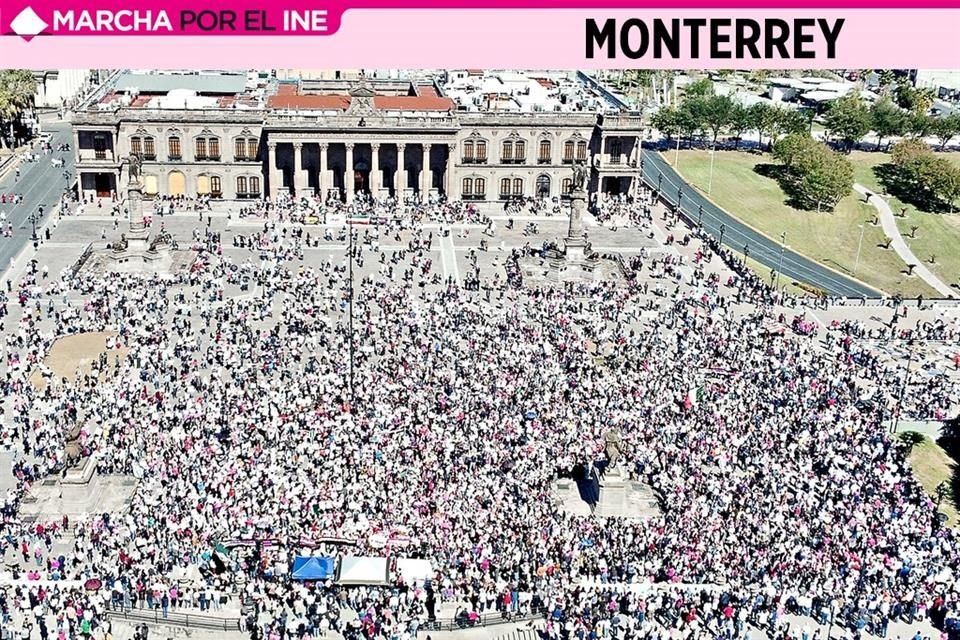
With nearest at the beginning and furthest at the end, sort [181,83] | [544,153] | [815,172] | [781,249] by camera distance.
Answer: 1. [781,249]
2. [544,153]
3. [181,83]
4. [815,172]

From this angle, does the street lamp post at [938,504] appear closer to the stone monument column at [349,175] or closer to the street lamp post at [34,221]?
the stone monument column at [349,175]

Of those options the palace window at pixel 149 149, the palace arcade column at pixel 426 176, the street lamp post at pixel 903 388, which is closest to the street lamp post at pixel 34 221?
the palace window at pixel 149 149

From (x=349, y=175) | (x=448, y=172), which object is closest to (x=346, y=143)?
(x=349, y=175)

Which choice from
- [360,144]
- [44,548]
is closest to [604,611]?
[44,548]

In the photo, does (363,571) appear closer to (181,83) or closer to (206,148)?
(206,148)

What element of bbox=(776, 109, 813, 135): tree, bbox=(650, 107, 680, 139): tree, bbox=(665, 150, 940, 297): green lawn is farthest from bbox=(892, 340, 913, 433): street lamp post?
bbox=(650, 107, 680, 139): tree

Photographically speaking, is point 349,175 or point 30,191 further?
point 30,191
